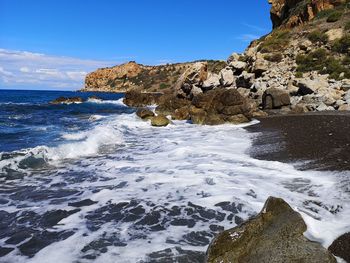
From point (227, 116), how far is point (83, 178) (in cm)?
1230

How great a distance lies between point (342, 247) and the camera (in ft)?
15.5

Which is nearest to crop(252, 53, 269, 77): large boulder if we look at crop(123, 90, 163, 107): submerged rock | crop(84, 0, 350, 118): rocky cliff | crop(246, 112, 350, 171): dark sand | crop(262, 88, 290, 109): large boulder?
crop(84, 0, 350, 118): rocky cliff

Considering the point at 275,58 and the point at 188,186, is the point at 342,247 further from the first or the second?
the point at 275,58

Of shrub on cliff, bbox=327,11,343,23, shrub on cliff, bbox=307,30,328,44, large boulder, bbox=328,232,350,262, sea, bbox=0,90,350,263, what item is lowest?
sea, bbox=0,90,350,263

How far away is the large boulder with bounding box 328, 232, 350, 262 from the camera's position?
14.9 ft

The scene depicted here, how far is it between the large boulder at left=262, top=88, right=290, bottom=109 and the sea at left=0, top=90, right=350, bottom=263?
11454 millimetres

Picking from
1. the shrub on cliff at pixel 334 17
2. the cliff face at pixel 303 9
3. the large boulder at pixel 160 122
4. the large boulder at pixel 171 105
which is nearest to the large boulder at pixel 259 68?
the large boulder at pixel 171 105

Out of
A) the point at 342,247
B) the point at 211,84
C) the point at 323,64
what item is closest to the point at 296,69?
the point at 323,64

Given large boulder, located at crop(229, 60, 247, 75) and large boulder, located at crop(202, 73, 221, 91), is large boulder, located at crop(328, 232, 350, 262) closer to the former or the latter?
large boulder, located at crop(202, 73, 221, 91)

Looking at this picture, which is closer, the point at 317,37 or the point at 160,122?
the point at 160,122

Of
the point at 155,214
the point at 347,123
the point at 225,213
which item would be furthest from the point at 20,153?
the point at 347,123

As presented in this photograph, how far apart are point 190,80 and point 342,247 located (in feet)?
98.5

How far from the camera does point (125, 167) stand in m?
10.5

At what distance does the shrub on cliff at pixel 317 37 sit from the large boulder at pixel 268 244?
33.3m
